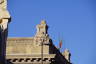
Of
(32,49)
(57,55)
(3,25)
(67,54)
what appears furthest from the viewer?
(67,54)

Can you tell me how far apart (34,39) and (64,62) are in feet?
35.5

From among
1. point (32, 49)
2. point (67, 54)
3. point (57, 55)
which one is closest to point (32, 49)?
point (32, 49)

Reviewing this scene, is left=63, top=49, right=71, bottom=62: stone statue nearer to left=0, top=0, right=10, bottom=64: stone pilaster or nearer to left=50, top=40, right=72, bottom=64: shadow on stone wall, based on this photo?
left=50, top=40, right=72, bottom=64: shadow on stone wall

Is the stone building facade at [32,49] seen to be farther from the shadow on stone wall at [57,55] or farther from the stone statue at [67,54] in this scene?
the stone statue at [67,54]

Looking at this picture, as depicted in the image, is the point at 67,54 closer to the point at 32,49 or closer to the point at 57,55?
the point at 57,55

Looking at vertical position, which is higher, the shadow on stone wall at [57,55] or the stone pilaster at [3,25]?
the stone pilaster at [3,25]

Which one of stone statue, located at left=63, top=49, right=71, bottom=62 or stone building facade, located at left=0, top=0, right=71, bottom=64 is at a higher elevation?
stone building facade, located at left=0, top=0, right=71, bottom=64

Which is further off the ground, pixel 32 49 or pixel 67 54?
pixel 32 49

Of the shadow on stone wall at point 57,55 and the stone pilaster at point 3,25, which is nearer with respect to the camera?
→ the stone pilaster at point 3,25

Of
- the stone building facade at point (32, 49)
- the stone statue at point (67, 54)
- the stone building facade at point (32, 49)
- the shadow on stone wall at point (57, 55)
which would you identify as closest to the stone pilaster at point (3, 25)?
the stone building facade at point (32, 49)

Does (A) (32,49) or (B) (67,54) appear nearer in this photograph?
(A) (32,49)

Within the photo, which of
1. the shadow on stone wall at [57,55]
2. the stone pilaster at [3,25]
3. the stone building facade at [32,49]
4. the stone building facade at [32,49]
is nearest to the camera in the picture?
the stone pilaster at [3,25]

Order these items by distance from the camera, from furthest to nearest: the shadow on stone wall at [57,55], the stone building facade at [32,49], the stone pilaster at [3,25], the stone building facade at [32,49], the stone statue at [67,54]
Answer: the stone statue at [67,54] < the shadow on stone wall at [57,55] < the stone building facade at [32,49] < the stone building facade at [32,49] < the stone pilaster at [3,25]

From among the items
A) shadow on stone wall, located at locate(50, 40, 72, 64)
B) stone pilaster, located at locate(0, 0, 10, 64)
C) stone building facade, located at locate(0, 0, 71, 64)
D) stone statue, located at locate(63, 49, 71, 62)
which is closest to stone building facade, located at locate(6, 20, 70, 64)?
stone building facade, located at locate(0, 0, 71, 64)
